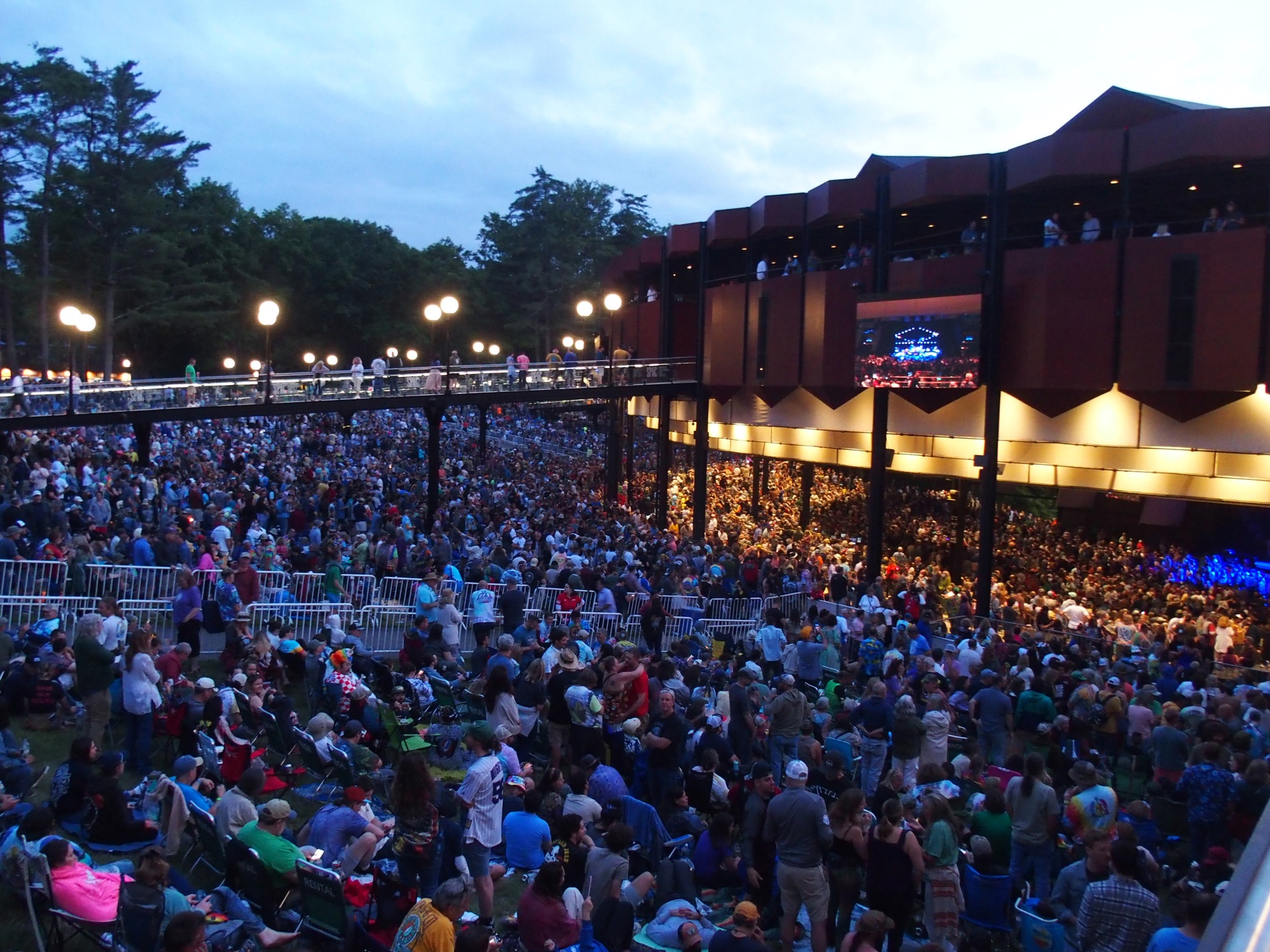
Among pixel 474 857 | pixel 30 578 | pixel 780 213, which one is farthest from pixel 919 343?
pixel 474 857

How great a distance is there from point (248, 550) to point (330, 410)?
32.2 ft

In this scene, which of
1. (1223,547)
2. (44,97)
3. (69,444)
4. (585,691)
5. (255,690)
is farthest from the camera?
(44,97)

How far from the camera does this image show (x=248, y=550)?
58.4 ft

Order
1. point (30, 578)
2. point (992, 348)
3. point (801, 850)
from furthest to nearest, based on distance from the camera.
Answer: point (992, 348) → point (30, 578) → point (801, 850)

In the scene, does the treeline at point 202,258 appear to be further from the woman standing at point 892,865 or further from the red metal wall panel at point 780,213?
the woman standing at point 892,865

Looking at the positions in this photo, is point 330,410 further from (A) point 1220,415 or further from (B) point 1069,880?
(B) point 1069,880

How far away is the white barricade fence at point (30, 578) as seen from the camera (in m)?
15.2

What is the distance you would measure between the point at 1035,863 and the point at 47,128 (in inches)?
2123

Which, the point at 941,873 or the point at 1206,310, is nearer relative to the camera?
the point at 941,873

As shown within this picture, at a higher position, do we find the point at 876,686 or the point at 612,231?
the point at 612,231


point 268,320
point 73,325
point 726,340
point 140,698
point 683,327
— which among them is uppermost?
point 683,327

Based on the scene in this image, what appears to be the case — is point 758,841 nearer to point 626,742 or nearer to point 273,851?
point 626,742

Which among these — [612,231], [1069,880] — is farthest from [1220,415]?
[612,231]

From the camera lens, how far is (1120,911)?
6.18 meters
